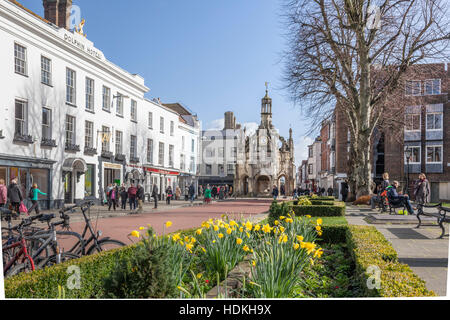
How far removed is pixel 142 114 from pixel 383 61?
8.70m

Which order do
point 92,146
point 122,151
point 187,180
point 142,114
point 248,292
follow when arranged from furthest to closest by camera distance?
point 187,180 < point 142,114 < point 122,151 < point 92,146 < point 248,292

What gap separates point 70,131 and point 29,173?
2.11ft

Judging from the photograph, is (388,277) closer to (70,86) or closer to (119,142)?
(119,142)

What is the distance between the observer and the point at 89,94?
363 centimetres

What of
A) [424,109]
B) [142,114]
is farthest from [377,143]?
[142,114]

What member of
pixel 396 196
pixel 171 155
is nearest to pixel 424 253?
pixel 396 196

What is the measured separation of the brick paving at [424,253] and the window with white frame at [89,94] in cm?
374

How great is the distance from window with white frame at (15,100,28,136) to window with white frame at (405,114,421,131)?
3.89m

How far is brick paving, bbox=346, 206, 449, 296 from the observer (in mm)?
3312

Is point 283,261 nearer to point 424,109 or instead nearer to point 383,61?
point 424,109

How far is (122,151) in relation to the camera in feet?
13.1

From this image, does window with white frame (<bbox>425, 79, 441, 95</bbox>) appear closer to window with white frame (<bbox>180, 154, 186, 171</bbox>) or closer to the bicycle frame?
window with white frame (<bbox>180, 154, 186, 171</bbox>)

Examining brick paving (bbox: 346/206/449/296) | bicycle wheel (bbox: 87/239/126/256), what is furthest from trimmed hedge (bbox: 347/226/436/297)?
bicycle wheel (bbox: 87/239/126/256)

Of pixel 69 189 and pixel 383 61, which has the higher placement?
pixel 383 61
